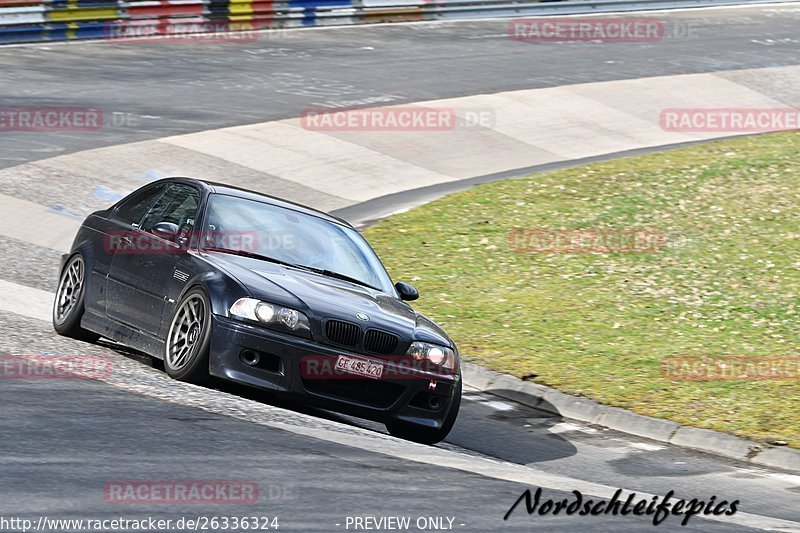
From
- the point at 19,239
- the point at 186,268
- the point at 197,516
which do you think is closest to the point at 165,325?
the point at 186,268

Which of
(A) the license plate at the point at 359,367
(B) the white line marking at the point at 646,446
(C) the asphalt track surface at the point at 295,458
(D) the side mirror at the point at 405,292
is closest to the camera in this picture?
(C) the asphalt track surface at the point at 295,458

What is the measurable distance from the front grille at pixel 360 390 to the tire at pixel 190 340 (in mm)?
693

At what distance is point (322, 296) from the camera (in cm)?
876

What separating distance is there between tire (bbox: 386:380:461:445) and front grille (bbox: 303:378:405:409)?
0.26 m

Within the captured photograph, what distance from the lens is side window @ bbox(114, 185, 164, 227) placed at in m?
10.3

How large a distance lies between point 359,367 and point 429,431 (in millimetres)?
751

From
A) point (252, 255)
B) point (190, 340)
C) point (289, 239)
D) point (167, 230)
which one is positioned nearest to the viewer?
point (190, 340)

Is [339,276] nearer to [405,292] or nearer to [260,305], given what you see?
[405,292]

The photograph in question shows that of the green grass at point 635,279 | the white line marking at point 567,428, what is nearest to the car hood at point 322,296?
the white line marking at point 567,428

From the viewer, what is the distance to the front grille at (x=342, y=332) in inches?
335

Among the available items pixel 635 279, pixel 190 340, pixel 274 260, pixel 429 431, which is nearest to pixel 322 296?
pixel 274 260

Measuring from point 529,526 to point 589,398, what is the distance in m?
4.25

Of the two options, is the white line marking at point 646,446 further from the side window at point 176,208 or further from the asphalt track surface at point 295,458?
the side window at point 176,208

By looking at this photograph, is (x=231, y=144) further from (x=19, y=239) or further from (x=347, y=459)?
(x=347, y=459)
